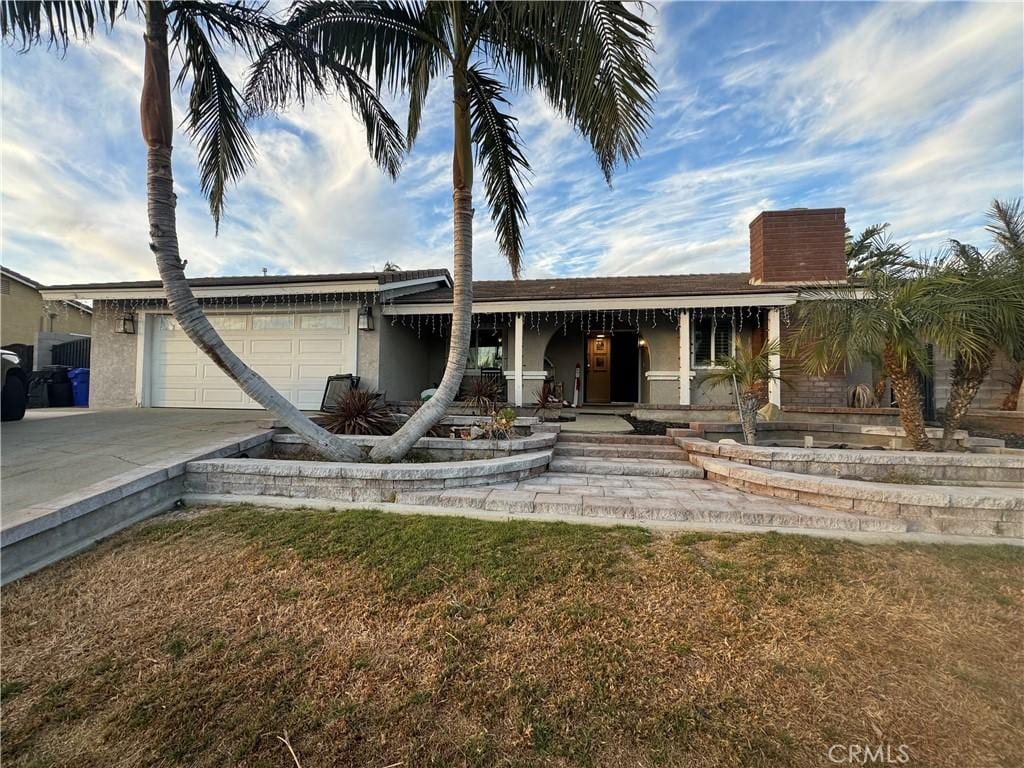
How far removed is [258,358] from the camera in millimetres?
9125

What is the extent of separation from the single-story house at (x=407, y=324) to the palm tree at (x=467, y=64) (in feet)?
12.5

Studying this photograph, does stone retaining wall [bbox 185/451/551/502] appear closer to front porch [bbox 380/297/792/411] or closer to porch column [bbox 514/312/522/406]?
porch column [bbox 514/312/522/406]

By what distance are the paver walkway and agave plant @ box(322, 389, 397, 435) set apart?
2156 mm

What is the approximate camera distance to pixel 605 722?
1685 millimetres

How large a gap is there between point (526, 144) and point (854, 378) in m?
9.21

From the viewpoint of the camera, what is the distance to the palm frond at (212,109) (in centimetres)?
444

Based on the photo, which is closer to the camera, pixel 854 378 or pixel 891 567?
pixel 891 567

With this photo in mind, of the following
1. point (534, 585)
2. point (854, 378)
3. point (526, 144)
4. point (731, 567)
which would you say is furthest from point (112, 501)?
point (854, 378)

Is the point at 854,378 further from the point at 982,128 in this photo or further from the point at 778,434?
the point at 982,128

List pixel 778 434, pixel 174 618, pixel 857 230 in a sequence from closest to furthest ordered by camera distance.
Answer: pixel 174 618, pixel 778 434, pixel 857 230

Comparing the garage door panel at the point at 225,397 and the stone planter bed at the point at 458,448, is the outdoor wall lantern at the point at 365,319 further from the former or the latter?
the stone planter bed at the point at 458,448

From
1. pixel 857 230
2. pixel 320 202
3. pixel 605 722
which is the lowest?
pixel 605 722

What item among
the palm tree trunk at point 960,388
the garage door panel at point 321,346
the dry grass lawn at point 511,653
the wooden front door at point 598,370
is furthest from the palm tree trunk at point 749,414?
the garage door panel at point 321,346

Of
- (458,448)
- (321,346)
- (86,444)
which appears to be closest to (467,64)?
(458,448)
